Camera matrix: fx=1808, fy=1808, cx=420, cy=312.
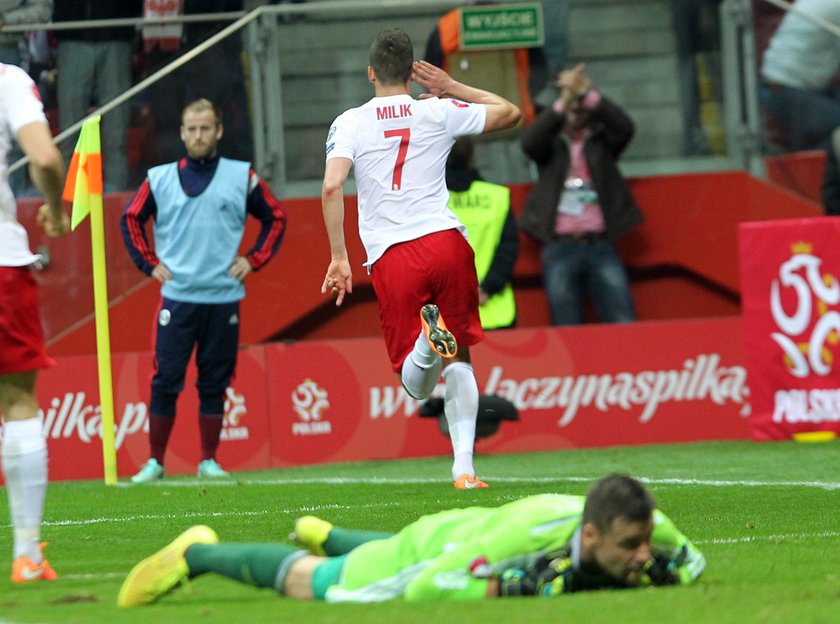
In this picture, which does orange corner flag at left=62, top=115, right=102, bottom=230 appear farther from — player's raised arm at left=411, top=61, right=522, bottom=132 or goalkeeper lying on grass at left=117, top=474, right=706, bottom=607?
goalkeeper lying on grass at left=117, top=474, right=706, bottom=607

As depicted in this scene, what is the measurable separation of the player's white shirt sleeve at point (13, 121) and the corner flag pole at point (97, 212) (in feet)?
14.7

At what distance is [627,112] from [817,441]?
12.4 ft

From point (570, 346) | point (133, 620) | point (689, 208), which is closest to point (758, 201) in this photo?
point (689, 208)

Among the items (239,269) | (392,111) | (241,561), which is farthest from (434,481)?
(241,561)

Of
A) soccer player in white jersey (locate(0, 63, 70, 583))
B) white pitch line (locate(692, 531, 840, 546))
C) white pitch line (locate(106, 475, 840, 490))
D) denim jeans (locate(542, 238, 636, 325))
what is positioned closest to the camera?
soccer player in white jersey (locate(0, 63, 70, 583))

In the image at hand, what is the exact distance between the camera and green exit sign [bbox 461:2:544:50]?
1495cm

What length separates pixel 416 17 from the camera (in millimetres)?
15078

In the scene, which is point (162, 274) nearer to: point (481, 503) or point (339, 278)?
point (339, 278)

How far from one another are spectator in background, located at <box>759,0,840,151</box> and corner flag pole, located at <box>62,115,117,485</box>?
20.7ft

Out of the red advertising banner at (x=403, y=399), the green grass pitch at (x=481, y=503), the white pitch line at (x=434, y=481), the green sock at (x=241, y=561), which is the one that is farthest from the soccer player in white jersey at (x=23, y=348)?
the red advertising banner at (x=403, y=399)

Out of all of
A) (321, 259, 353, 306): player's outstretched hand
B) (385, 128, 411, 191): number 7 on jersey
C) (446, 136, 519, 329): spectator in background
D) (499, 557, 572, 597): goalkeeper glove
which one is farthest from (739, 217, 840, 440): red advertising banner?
(499, 557, 572, 597): goalkeeper glove

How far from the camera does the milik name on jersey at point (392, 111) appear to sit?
30.6 feet

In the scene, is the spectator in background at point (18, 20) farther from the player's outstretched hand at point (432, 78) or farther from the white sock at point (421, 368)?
the white sock at point (421, 368)

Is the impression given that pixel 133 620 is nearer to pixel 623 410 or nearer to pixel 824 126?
pixel 623 410
